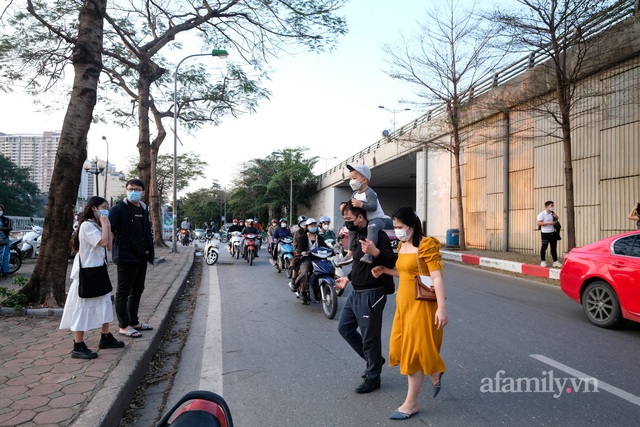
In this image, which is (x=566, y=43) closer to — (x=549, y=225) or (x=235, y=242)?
(x=549, y=225)

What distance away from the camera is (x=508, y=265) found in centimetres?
1298

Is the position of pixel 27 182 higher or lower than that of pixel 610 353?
higher

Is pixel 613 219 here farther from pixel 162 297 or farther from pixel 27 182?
pixel 27 182

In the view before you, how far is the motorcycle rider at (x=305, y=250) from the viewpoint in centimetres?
764

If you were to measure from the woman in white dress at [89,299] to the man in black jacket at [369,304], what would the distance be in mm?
2405

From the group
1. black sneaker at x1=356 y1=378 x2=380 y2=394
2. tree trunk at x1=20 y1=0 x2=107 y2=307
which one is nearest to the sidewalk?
tree trunk at x1=20 y1=0 x2=107 y2=307

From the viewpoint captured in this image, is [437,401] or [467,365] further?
[467,365]

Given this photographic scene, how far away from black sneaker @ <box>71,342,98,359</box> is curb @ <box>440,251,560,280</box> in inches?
396

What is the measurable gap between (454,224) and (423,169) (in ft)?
14.4

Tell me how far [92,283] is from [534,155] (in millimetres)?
14777

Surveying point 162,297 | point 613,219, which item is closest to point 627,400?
point 162,297

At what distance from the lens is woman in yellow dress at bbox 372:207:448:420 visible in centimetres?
325

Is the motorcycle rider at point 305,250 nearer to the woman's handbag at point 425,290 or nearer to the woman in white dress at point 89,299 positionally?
the woman in white dress at point 89,299

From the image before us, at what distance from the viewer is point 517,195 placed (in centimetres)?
1642
